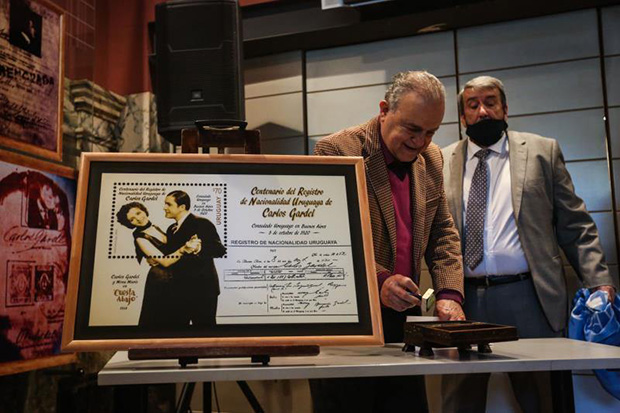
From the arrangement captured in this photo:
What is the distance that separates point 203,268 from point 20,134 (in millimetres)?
2081

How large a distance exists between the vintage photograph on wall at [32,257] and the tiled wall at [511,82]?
1.67 metres

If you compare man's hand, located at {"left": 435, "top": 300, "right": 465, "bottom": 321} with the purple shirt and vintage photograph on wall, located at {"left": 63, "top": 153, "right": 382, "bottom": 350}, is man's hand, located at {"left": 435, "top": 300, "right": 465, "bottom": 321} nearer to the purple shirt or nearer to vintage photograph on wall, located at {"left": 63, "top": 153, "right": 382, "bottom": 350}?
the purple shirt

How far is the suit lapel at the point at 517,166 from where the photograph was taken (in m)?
2.48

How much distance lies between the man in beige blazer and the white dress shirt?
0.81m

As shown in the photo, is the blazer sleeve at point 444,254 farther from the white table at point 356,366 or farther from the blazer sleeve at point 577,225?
the blazer sleeve at point 577,225

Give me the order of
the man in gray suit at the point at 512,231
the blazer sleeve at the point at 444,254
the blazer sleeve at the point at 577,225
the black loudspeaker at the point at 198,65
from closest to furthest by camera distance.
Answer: the blazer sleeve at the point at 444,254
the man in gray suit at the point at 512,231
the blazer sleeve at the point at 577,225
the black loudspeaker at the point at 198,65

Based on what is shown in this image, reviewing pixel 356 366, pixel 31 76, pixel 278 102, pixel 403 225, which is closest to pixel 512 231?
pixel 403 225

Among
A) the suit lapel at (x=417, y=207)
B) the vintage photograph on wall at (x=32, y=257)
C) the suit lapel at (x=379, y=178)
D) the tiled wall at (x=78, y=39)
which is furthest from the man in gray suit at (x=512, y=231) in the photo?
the tiled wall at (x=78, y=39)

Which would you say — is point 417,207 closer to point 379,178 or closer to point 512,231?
point 379,178

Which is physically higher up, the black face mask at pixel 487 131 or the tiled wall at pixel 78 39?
the tiled wall at pixel 78 39

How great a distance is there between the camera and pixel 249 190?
118 cm

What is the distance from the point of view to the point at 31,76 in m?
2.81

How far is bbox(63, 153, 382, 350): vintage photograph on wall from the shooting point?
41.6 inches

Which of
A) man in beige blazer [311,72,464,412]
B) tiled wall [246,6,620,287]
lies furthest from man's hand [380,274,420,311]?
tiled wall [246,6,620,287]
